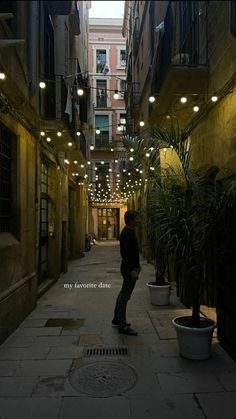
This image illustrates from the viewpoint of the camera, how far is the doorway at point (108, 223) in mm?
35219

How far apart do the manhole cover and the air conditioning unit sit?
14.3 feet

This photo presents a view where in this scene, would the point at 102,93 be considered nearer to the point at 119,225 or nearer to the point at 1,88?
the point at 119,225

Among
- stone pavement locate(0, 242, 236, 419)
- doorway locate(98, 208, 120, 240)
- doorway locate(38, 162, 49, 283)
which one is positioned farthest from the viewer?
doorway locate(98, 208, 120, 240)

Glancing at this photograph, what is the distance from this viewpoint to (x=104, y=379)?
13.5 feet

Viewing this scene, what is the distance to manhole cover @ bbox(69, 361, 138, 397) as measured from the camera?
382 cm

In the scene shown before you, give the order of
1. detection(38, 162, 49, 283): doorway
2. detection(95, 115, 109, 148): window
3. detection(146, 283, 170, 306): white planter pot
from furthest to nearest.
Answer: detection(95, 115, 109, 148): window
detection(38, 162, 49, 283): doorway
detection(146, 283, 170, 306): white planter pot

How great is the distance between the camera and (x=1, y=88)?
538 cm

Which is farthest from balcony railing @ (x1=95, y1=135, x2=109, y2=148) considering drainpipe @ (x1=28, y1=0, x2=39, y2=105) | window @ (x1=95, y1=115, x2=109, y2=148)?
drainpipe @ (x1=28, y1=0, x2=39, y2=105)

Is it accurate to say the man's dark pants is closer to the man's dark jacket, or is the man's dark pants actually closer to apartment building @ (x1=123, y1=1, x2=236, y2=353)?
the man's dark jacket

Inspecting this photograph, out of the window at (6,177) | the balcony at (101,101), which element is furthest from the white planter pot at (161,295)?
the balcony at (101,101)

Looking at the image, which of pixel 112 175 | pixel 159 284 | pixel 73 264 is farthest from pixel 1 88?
pixel 112 175

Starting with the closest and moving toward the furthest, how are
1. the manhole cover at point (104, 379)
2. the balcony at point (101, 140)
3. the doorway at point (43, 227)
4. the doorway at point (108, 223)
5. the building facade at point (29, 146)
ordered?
the manhole cover at point (104, 379)
the building facade at point (29, 146)
the doorway at point (43, 227)
the doorway at point (108, 223)
the balcony at point (101, 140)

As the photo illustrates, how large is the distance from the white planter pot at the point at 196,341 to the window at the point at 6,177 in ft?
11.1

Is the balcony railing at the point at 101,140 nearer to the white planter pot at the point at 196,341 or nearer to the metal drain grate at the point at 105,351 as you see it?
the metal drain grate at the point at 105,351
